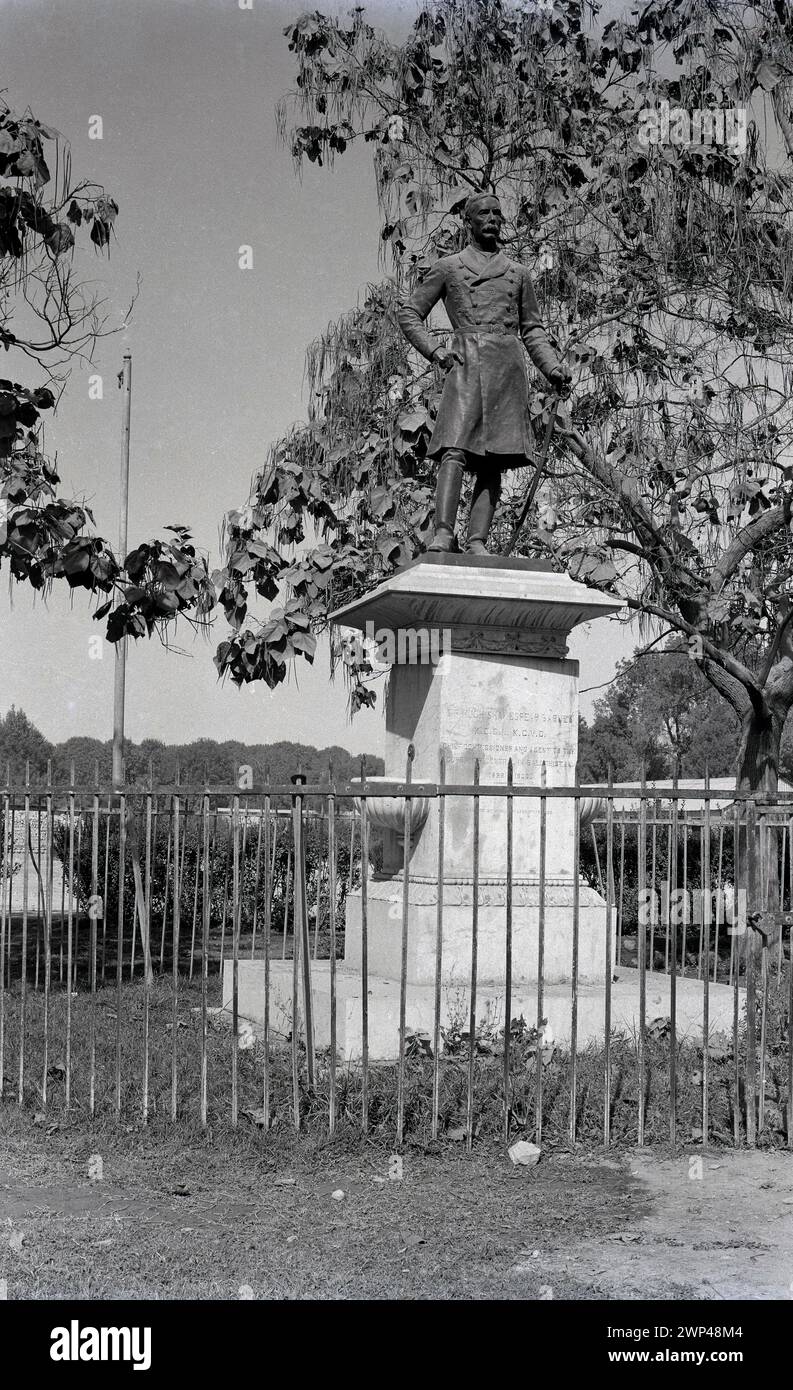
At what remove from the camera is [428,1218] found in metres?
5.16

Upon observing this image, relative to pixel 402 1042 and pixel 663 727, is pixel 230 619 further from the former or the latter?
pixel 663 727

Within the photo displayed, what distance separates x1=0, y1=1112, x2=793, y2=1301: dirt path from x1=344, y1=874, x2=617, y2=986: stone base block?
184 centimetres

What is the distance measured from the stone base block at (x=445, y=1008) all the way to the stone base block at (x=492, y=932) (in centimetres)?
12

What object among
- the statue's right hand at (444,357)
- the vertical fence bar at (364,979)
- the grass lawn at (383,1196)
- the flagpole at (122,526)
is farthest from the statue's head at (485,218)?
the flagpole at (122,526)

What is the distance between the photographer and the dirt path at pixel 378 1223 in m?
4.45

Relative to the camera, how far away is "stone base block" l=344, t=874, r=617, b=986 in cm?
777

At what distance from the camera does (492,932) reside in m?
7.83

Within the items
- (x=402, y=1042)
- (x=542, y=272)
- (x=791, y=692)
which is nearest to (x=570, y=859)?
(x=402, y=1042)

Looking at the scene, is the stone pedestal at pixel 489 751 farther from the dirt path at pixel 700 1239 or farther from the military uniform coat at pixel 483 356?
the dirt path at pixel 700 1239

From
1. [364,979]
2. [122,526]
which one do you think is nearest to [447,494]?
[364,979]

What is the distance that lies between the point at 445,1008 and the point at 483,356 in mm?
3904

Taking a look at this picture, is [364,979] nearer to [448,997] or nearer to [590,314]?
[448,997]
